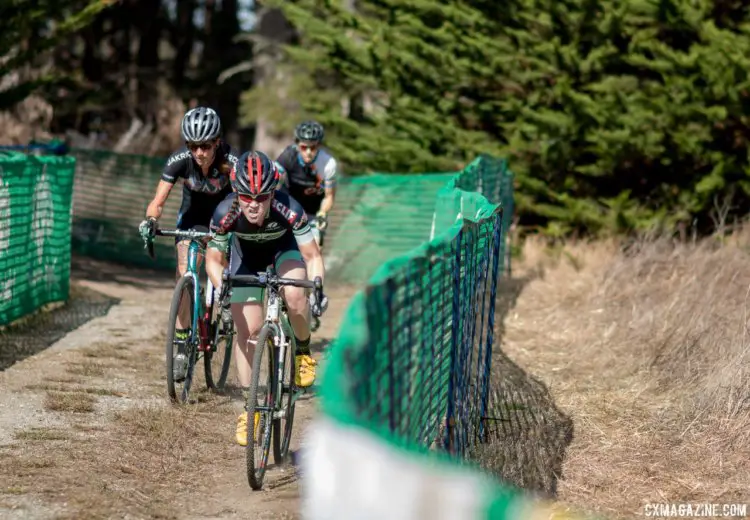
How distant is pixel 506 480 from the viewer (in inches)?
275

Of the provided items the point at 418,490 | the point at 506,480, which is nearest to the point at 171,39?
the point at 506,480

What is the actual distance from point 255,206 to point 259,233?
37cm

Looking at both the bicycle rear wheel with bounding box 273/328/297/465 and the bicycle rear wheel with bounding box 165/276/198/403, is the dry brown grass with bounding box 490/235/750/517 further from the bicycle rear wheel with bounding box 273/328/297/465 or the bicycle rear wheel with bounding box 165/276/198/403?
the bicycle rear wheel with bounding box 165/276/198/403

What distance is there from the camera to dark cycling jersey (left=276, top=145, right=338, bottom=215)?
12484mm

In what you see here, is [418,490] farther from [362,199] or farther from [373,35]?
[373,35]

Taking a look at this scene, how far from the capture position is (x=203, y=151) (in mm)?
8969

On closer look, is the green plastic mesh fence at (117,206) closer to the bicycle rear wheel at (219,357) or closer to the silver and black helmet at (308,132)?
the silver and black helmet at (308,132)

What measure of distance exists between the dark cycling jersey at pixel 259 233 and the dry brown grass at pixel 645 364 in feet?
7.59

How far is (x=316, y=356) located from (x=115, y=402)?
8.36 feet

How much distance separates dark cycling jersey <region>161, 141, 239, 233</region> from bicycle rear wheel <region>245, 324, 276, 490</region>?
8.08 ft

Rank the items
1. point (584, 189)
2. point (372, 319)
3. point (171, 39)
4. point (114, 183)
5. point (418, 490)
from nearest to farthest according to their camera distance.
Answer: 1. point (418, 490)
2. point (372, 319)
3. point (584, 189)
4. point (114, 183)
5. point (171, 39)

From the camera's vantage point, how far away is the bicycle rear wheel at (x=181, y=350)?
28.2 ft

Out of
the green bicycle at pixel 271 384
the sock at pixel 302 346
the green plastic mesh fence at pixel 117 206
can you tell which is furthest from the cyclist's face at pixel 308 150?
the green plastic mesh fence at pixel 117 206

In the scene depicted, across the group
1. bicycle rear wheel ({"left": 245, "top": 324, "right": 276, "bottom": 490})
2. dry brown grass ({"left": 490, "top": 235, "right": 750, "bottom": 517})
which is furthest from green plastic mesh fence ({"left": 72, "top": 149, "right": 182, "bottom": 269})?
bicycle rear wheel ({"left": 245, "top": 324, "right": 276, "bottom": 490})
